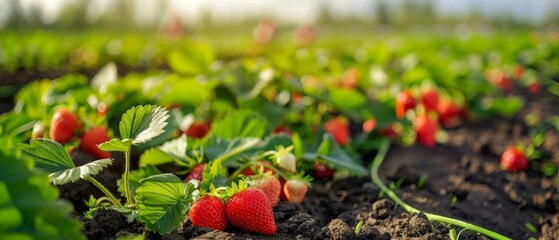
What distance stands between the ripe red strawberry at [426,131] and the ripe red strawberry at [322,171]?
3.36ft

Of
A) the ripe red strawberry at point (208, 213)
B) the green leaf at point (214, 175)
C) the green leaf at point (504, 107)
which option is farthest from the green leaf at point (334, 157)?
the green leaf at point (504, 107)

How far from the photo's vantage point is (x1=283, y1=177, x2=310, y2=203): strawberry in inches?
83.2

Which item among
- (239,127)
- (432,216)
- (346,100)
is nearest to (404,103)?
(346,100)

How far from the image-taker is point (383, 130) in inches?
139

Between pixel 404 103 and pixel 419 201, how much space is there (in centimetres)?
142

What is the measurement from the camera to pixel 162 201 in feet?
5.53

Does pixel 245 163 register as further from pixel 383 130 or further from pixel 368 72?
pixel 368 72

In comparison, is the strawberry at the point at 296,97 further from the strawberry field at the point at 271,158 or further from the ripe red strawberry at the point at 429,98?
the ripe red strawberry at the point at 429,98

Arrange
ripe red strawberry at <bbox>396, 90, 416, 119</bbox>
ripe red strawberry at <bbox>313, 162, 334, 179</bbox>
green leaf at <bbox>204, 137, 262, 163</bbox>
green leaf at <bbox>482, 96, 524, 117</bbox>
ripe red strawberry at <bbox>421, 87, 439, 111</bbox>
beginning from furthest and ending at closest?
1. green leaf at <bbox>482, 96, 524, 117</bbox>
2. ripe red strawberry at <bbox>421, 87, 439, 111</bbox>
3. ripe red strawberry at <bbox>396, 90, 416, 119</bbox>
4. ripe red strawberry at <bbox>313, 162, 334, 179</bbox>
5. green leaf at <bbox>204, 137, 262, 163</bbox>

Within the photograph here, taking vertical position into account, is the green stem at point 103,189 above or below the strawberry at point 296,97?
above

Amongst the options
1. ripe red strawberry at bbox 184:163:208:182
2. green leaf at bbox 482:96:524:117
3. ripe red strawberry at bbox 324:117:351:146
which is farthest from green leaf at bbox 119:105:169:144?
green leaf at bbox 482:96:524:117

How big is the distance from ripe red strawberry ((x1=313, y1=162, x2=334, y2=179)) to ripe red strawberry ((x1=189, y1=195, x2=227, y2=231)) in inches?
34.6

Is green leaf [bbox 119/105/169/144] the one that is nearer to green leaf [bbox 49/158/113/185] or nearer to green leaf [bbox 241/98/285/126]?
green leaf [bbox 49/158/113/185]

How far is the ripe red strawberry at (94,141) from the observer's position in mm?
2393
